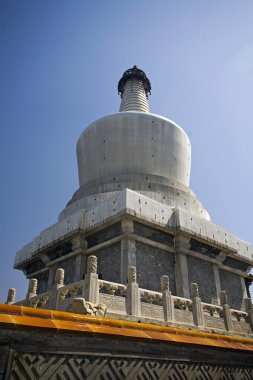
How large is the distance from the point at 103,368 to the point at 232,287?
1434cm

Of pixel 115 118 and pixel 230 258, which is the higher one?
pixel 115 118

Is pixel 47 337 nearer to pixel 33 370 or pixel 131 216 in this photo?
pixel 33 370

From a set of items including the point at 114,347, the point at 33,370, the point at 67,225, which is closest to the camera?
the point at 33,370

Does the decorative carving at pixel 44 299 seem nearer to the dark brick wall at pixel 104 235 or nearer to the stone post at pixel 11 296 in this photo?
the stone post at pixel 11 296

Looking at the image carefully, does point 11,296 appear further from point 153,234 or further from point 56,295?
point 153,234

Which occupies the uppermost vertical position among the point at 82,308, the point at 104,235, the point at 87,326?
the point at 104,235

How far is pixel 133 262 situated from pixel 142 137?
8041 millimetres

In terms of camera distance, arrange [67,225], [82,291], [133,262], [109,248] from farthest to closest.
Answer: [67,225] → [109,248] → [133,262] → [82,291]

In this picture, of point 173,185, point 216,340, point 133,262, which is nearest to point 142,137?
point 173,185

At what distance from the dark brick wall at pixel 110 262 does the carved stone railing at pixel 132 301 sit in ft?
8.80

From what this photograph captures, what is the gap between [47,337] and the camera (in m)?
2.81

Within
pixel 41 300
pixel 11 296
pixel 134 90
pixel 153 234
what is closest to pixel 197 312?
pixel 153 234

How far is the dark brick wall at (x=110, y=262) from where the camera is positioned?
12156mm

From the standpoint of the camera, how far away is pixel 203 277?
47.3 feet
